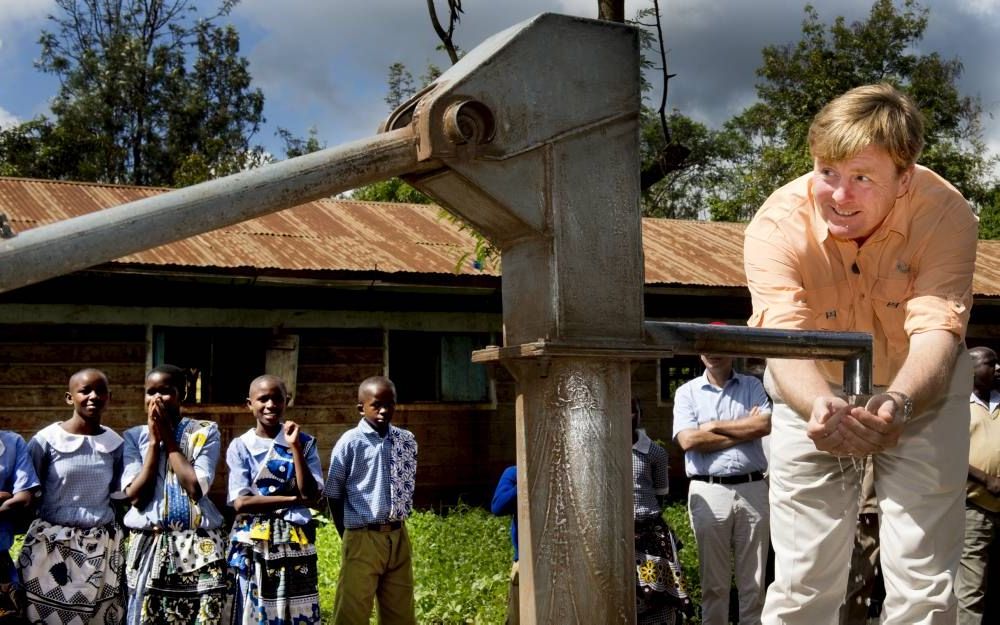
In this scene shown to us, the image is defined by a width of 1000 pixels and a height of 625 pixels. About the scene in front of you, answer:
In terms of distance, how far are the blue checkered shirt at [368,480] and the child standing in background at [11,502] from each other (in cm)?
157

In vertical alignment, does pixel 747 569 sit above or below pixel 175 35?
below

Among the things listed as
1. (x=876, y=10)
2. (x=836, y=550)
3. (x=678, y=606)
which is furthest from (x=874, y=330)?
(x=876, y=10)

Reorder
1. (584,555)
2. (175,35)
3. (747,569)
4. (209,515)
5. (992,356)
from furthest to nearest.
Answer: (175,35)
(992,356)
(747,569)
(209,515)
(584,555)

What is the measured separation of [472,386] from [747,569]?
6.45m

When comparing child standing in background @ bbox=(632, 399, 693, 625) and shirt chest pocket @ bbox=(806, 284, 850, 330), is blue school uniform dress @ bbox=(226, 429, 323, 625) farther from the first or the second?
shirt chest pocket @ bbox=(806, 284, 850, 330)

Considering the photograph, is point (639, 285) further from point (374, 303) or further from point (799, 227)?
point (374, 303)

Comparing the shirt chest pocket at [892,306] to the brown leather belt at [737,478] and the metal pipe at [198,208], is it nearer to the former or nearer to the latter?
the metal pipe at [198,208]

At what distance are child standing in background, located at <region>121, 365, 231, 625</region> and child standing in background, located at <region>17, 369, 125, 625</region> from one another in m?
0.16

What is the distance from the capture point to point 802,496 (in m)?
2.46

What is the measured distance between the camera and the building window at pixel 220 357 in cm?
1133

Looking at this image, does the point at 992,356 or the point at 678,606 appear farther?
the point at 992,356

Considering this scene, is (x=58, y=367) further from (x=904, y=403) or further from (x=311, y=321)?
(x=904, y=403)

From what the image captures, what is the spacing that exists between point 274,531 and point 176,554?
52cm

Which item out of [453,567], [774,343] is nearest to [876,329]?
[774,343]
